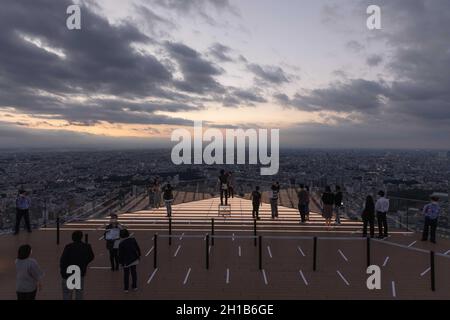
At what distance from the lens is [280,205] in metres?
19.7

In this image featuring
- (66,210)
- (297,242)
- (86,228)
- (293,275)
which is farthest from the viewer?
(66,210)

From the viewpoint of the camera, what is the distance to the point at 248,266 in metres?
9.55

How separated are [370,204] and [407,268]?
3231 millimetres

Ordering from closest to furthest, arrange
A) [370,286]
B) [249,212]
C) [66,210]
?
[370,286] < [66,210] < [249,212]

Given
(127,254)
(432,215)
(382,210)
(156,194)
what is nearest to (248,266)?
(127,254)

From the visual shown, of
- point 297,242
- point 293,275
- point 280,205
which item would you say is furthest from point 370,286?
point 280,205

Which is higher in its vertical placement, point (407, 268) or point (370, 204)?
point (370, 204)

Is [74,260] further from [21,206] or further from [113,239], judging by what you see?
[21,206]

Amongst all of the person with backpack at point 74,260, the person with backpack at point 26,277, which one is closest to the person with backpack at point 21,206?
the person with backpack at point 74,260

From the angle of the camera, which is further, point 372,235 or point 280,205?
point 280,205

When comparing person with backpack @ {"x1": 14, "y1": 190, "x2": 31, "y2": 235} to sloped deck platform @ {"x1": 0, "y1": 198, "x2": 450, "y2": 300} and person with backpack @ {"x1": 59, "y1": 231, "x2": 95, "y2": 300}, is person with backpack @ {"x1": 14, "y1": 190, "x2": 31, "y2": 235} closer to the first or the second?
sloped deck platform @ {"x1": 0, "y1": 198, "x2": 450, "y2": 300}

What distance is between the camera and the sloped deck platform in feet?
25.8

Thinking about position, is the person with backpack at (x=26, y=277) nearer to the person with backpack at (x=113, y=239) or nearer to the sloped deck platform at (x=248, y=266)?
the sloped deck platform at (x=248, y=266)
